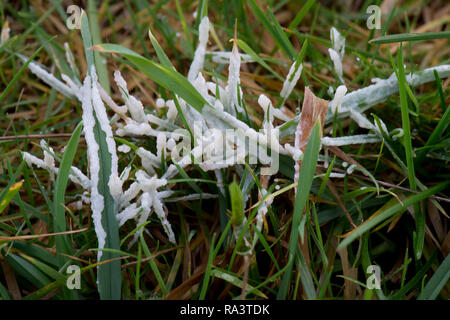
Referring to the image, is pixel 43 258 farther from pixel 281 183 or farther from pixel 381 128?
pixel 381 128

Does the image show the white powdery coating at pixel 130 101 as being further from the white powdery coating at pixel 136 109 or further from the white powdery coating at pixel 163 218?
the white powdery coating at pixel 163 218

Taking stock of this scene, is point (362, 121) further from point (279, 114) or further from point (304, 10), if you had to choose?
point (304, 10)

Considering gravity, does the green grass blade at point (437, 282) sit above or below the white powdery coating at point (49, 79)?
below

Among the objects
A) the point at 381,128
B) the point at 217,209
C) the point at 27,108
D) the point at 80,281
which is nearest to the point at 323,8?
the point at 381,128

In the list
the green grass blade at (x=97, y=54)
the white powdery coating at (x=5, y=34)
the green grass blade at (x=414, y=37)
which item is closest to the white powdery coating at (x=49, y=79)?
the green grass blade at (x=97, y=54)

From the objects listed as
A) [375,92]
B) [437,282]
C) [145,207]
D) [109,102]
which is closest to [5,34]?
[109,102]

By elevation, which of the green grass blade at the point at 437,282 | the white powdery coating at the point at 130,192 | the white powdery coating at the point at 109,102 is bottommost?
the green grass blade at the point at 437,282

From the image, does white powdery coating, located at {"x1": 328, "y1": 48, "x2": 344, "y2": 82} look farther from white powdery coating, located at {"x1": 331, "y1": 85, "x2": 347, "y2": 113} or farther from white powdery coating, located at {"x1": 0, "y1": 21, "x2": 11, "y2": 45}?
white powdery coating, located at {"x1": 0, "y1": 21, "x2": 11, "y2": 45}
